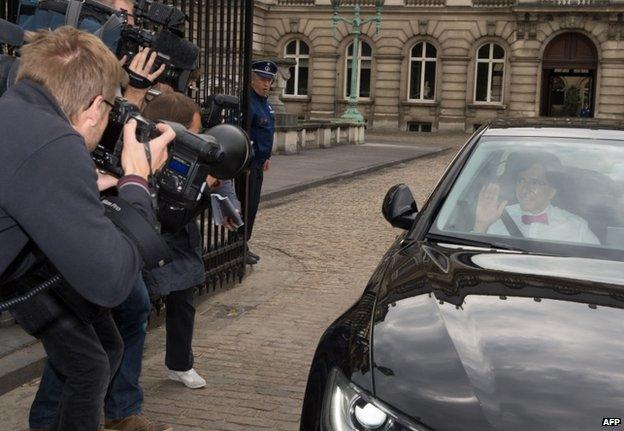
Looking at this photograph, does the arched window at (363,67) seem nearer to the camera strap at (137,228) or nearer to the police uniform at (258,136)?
the police uniform at (258,136)

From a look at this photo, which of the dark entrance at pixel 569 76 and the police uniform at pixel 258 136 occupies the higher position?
the dark entrance at pixel 569 76

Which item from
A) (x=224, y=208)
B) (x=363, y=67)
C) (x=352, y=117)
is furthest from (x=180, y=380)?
(x=363, y=67)

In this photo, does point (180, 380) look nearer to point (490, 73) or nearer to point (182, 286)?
point (182, 286)

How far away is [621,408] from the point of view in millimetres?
2477

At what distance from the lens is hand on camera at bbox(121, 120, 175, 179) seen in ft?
9.05

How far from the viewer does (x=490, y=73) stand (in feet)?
139

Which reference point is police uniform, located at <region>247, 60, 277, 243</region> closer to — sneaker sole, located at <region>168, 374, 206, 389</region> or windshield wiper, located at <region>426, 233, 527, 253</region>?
sneaker sole, located at <region>168, 374, 206, 389</region>

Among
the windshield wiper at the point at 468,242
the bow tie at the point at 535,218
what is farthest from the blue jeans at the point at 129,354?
the bow tie at the point at 535,218

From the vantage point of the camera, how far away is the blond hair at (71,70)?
266 cm

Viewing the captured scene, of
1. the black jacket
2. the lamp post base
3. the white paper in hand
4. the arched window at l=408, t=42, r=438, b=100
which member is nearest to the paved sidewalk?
the lamp post base

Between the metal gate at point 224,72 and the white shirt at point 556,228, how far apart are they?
325cm

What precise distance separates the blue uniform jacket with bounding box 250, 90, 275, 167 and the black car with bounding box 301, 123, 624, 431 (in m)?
4.34

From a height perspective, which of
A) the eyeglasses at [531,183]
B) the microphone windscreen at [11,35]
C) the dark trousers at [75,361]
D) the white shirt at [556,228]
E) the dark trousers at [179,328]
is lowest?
the dark trousers at [179,328]

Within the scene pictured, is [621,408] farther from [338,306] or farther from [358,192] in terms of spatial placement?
[358,192]
